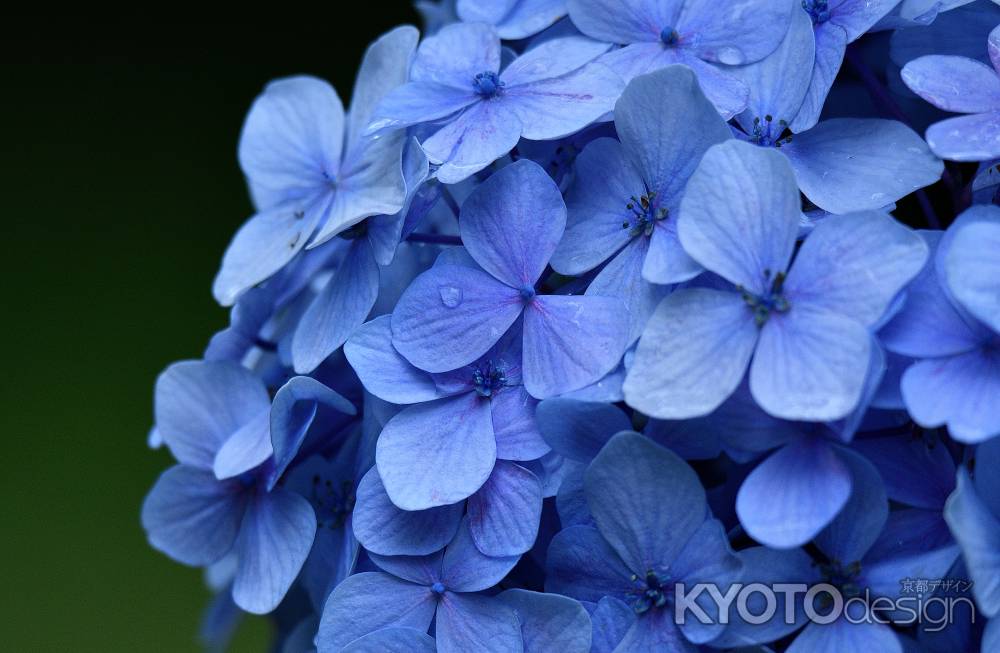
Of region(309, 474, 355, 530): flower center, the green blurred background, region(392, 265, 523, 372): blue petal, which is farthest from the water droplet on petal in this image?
the green blurred background

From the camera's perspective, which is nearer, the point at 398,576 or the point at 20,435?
the point at 398,576

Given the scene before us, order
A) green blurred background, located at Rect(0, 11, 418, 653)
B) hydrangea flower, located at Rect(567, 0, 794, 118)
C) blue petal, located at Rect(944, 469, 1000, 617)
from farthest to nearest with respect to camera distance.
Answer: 1. green blurred background, located at Rect(0, 11, 418, 653)
2. hydrangea flower, located at Rect(567, 0, 794, 118)
3. blue petal, located at Rect(944, 469, 1000, 617)

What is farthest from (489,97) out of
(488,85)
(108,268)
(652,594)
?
(108,268)

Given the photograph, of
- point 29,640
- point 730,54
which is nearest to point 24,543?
point 29,640

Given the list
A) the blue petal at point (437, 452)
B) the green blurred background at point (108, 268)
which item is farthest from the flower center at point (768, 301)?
the green blurred background at point (108, 268)

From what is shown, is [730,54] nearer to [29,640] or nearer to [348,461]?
[348,461]

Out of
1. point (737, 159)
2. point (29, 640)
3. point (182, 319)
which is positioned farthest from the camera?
point (182, 319)

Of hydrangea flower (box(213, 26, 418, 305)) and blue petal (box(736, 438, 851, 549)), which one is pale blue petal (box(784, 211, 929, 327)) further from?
hydrangea flower (box(213, 26, 418, 305))
